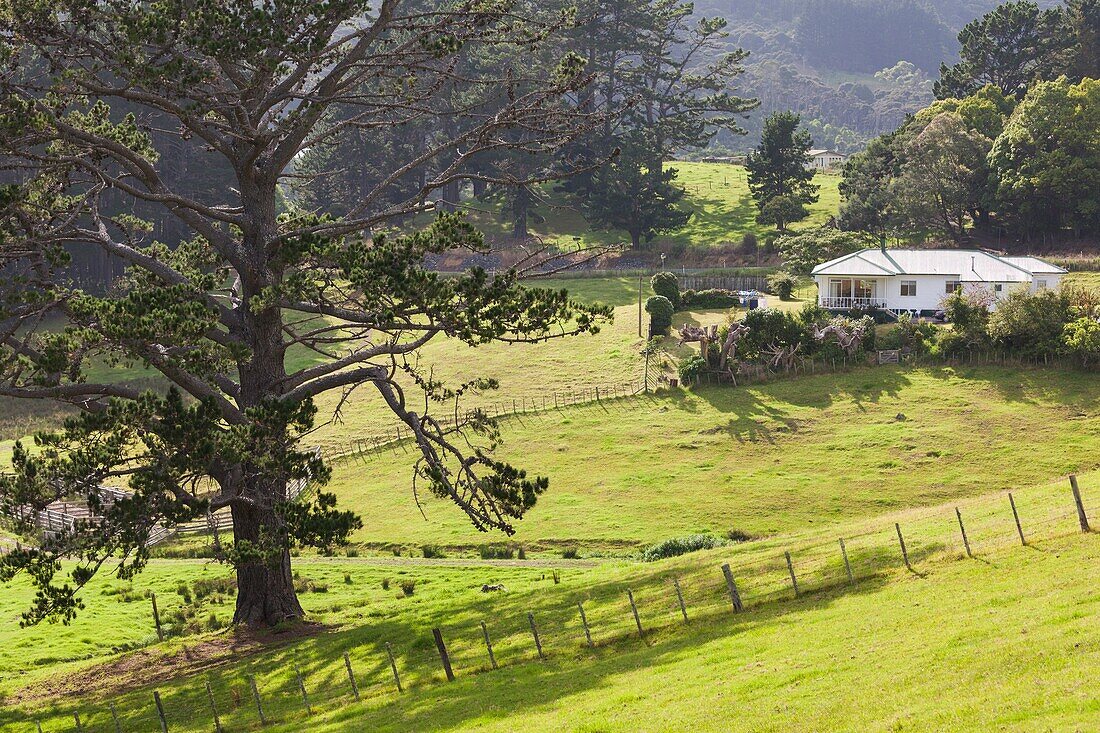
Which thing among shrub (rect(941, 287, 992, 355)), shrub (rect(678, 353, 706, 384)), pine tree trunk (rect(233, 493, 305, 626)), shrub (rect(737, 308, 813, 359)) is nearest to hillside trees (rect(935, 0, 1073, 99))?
shrub (rect(941, 287, 992, 355))

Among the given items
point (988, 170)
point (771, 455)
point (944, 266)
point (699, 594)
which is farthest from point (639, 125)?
point (699, 594)

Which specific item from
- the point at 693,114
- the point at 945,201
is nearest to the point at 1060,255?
the point at 945,201

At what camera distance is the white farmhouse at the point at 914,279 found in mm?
75938

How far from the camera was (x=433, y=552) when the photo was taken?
4734 cm

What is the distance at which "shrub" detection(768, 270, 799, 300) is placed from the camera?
274 ft

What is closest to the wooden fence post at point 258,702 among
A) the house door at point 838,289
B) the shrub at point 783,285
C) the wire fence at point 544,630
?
the wire fence at point 544,630

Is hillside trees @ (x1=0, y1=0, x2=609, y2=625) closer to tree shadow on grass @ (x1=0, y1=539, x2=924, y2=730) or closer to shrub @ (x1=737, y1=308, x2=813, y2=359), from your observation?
tree shadow on grass @ (x1=0, y1=539, x2=924, y2=730)

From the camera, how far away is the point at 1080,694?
1652 cm

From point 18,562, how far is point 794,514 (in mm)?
31509

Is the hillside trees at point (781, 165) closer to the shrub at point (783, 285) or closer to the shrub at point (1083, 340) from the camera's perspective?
the shrub at point (783, 285)

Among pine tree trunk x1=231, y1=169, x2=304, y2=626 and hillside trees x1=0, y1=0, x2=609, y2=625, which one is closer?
hillside trees x1=0, y1=0, x2=609, y2=625

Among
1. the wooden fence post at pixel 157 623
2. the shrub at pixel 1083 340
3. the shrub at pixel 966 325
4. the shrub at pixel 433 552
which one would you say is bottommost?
the shrub at pixel 433 552

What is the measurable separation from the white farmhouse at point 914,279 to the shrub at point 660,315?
10.5m

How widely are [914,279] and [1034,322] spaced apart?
1332cm
